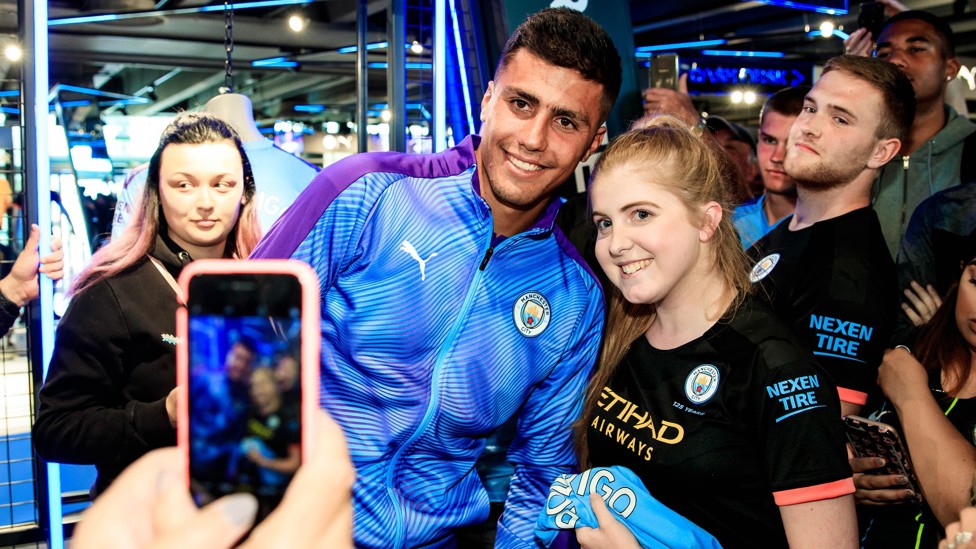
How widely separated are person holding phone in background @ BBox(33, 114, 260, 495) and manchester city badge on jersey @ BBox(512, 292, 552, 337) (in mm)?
745

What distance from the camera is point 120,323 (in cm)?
180

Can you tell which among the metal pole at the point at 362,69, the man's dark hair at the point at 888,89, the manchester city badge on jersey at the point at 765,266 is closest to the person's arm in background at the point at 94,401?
the manchester city badge on jersey at the point at 765,266

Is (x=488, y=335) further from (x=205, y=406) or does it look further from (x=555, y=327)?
(x=205, y=406)

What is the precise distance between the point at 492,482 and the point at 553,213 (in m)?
0.93

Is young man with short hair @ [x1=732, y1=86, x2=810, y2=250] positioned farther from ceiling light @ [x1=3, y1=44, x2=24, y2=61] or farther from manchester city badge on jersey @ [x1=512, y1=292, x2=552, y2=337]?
ceiling light @ [x1=3, y1=44, x2=24, y2=61]

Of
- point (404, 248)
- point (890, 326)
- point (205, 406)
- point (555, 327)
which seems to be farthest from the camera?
point (890, 326)

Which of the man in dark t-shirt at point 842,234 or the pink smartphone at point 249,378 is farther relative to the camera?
the man in dark t-shirt at point 842,234

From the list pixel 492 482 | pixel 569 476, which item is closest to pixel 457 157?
pixel 569 476

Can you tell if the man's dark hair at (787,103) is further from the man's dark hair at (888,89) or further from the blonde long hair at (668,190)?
the blonde long hair at (668,190)

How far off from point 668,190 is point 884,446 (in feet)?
2.75

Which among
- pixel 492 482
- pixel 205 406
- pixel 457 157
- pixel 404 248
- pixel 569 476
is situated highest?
pixel 457 157

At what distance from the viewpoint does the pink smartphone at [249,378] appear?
0.54 meters

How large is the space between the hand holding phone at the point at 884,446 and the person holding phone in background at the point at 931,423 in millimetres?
21

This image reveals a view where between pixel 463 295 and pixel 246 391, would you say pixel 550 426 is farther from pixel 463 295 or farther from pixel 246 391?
pixel 246 391
